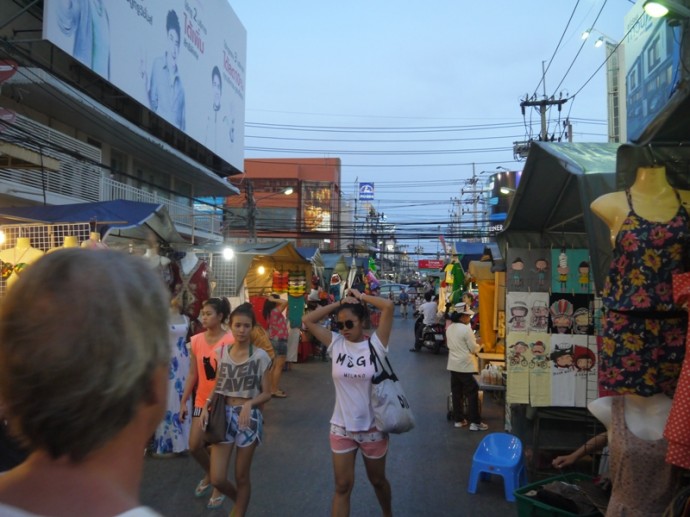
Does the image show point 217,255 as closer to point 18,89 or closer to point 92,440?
point 18,89

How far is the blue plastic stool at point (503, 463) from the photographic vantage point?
5191mm

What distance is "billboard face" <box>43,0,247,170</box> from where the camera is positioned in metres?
13.1

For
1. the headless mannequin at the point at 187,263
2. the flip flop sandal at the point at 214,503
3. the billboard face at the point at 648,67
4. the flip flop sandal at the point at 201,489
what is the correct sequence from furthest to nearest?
1. the headless mannequin at the point at 187,263
2. the flip flop sandal at the point at 201,489
3. the flip flop sandal at the point at 214,503
4. the billboard face at the point at 648,67

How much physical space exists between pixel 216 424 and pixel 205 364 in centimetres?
67

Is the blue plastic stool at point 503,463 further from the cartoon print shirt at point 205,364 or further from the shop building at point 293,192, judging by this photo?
the shop building at point 293,192

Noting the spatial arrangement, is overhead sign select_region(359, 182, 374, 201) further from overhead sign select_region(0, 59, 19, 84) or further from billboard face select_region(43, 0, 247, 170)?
overhead sign select_region(0, 59, 19, 84)

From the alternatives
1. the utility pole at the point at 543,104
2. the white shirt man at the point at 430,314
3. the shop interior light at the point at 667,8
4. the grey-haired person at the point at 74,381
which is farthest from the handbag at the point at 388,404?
the utility pole at the point at 543,104

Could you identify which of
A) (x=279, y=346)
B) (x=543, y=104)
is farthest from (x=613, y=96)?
(x=279, y=346)

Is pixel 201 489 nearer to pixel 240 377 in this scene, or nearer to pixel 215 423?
pixel 215 423

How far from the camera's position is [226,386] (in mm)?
4352

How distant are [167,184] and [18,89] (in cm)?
982

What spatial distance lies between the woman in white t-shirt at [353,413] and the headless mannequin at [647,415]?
64.7 inches

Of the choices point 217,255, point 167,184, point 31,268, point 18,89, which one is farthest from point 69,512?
point 167,184

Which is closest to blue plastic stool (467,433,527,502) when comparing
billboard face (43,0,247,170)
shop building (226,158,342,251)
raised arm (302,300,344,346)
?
raised arm (302,300,344,346)
